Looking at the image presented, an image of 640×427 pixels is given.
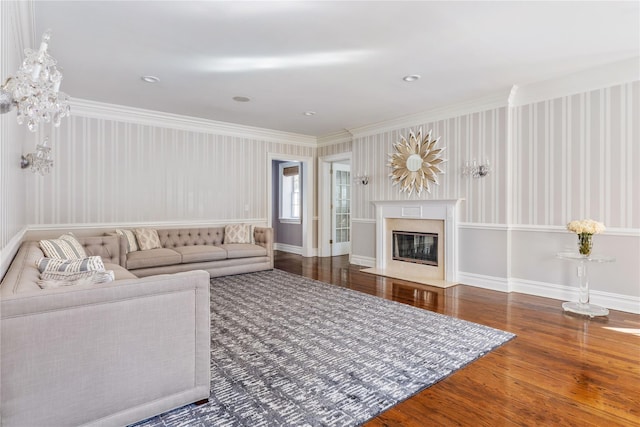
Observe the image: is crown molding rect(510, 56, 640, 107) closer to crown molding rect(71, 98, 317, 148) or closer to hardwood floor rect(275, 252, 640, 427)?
hardwood floor rect(275, 252, 640, 427)

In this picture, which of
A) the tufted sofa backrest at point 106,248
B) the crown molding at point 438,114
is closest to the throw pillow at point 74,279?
the tufted sofa backrest at point 106,248

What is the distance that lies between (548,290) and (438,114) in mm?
2924

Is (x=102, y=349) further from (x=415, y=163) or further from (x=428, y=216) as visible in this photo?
(x=415, y=163)

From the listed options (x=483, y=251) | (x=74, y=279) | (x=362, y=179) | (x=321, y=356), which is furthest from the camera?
(x=362, y=179)

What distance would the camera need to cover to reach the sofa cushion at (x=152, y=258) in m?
4.67

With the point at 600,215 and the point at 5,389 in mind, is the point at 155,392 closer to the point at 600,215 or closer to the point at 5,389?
the point at 5,389

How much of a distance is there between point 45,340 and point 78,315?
0.47ft

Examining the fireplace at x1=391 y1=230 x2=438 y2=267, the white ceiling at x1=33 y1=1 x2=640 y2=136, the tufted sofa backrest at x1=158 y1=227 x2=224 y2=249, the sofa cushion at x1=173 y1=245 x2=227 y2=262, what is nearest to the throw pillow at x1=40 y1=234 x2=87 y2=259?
the sofa cushion at x1=173 y1=245 x2=227 y2=262

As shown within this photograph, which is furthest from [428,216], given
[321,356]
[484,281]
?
[321,356]

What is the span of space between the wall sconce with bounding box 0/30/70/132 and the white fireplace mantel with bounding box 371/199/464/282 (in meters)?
4.77

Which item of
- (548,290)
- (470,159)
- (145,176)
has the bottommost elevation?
(548,290)

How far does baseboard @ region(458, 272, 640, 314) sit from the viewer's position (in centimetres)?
374

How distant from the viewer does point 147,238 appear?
516cm

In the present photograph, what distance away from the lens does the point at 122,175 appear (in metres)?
5.41
